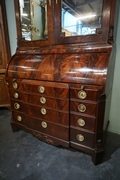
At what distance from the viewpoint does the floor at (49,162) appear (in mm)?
1065

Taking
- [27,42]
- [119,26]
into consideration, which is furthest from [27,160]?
[119,26]

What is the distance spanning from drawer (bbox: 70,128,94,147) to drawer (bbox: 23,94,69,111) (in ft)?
0.92

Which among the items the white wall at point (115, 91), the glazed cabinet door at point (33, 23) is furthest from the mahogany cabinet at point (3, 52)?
the glazed cabinet door at point (33, 23)

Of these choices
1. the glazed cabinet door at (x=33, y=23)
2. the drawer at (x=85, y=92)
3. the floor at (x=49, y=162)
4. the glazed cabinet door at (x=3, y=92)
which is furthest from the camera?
the glazed cabinet door at (x=3, y=92)

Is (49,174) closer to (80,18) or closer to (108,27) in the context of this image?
(108,27)

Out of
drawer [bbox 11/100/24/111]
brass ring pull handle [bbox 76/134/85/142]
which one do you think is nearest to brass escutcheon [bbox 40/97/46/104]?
drawer [bbox 11/100/24/111]

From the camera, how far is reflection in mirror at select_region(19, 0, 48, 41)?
4.45ft

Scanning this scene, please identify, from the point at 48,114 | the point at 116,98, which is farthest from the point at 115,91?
the point at 48,114

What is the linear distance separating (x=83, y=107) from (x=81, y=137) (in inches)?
13.6

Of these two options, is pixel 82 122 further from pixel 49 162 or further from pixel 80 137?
pixel 49 162

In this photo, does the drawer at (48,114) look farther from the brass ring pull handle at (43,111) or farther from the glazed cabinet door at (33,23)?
the glazed cabinet door at (33,23)

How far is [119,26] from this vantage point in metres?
1.30

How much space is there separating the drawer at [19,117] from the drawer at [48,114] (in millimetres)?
147

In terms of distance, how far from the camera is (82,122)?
1109 mm
